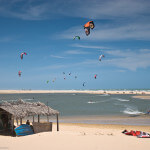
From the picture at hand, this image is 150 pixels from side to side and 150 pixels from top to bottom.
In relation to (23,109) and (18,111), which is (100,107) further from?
(18,111)

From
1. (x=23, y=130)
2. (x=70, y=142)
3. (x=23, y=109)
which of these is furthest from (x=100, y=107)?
(x=70, y=142)

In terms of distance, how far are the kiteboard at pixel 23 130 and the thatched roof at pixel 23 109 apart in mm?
801

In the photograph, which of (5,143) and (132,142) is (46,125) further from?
(132,142)

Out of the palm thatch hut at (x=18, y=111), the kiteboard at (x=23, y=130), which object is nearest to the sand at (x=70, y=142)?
the kiteboard at (x=23, y=130)

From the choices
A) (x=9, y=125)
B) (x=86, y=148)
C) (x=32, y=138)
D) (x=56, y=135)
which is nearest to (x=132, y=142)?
(x=86, y=148)

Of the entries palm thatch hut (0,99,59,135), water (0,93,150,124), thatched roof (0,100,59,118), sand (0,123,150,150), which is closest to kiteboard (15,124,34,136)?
palm thatch hut (0,99,59,135)

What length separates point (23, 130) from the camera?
1689 cm

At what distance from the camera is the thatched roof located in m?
16.9

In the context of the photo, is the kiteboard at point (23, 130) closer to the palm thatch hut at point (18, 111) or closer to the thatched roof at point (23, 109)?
the palm thatch hut at point (18, 111)

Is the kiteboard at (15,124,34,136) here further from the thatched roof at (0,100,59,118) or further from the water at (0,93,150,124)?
the water at (0,93,150,124)

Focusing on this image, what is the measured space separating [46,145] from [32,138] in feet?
6.65

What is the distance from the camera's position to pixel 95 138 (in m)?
15.4

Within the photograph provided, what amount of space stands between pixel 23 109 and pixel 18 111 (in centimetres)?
51

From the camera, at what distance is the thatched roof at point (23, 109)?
55.4 feet
